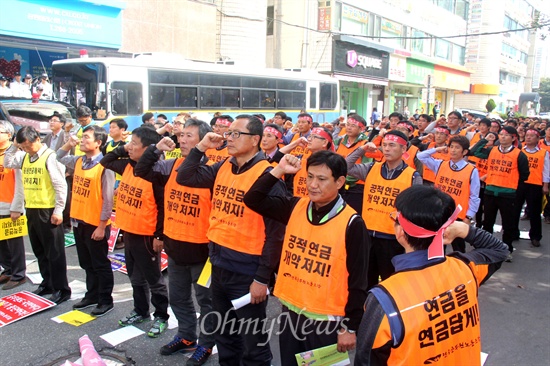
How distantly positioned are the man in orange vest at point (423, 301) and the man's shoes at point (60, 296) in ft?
13.2

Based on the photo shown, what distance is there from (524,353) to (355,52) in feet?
86.7

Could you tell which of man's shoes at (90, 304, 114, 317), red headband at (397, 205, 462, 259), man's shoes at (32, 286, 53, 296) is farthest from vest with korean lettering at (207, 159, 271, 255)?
man's shoes at (32, 286, 53, 296)

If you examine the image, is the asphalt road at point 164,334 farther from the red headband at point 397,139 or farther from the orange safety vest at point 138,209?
the red headband at point 397,139

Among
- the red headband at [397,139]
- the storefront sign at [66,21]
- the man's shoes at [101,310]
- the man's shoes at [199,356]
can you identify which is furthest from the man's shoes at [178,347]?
the storefront sign at [66,21]

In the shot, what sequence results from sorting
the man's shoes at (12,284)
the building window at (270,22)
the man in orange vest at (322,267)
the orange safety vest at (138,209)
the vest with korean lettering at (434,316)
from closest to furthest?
1. the vest with korean lettering at (434,316)
2. the man in orange vest at (322,267)
3. the orange safety vest at (138,209)
4. the man's shoes at (12,284)
5. the building window at (270,22)

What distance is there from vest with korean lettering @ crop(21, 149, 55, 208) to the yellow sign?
1.79 ft

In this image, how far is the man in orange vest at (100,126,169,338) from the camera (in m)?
4.20

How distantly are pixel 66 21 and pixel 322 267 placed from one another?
15658 millimetres

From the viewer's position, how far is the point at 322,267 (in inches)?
105

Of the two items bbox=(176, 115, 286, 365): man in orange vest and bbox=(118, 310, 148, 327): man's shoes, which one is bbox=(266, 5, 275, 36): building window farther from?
bbox=(176, 115, 286, 365): man in orange vest

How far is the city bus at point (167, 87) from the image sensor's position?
1188 centimetres

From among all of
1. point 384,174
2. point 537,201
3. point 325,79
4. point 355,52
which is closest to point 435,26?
point 355,52

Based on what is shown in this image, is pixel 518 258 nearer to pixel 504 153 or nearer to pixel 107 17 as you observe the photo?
pixel 504 153

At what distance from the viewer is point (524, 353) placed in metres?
4.20
